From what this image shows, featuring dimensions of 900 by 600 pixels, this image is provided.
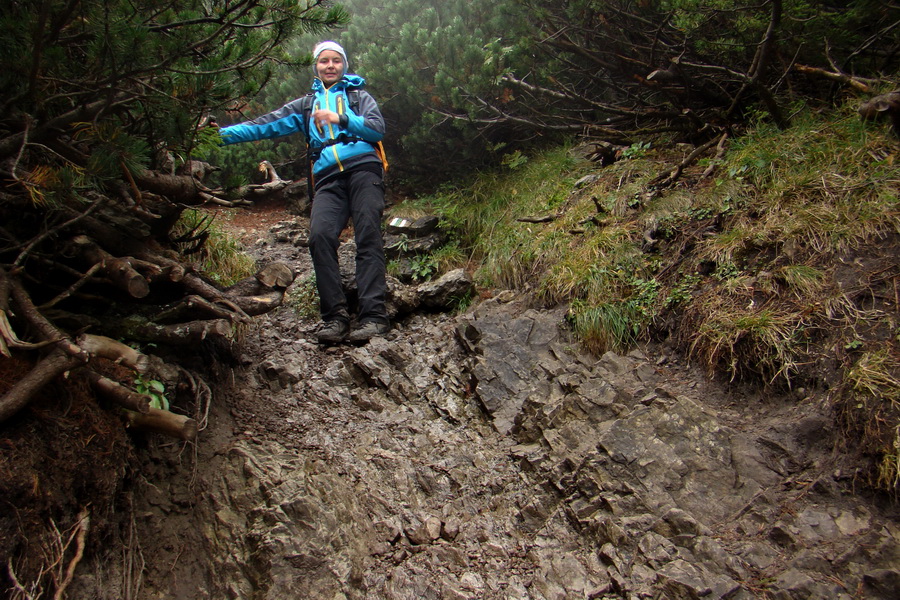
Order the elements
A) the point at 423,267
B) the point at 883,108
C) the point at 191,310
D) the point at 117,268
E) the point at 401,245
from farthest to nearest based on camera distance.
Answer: the point at 401,245
the point at 423,267
the point at 883,108
the point at 191,310
the point at 117,268

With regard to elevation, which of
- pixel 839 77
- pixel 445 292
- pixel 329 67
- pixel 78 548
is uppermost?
pixel 329 67

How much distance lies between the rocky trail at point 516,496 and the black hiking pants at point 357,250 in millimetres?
846

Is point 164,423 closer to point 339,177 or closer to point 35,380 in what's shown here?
point 35,380

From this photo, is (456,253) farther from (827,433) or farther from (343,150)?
(827,433)

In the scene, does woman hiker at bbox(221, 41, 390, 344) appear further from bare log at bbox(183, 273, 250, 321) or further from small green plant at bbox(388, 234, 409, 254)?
small green plant at bbox(388, 234, 409, 254)

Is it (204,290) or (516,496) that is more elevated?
(204,290)

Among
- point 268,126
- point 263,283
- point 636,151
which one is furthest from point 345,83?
point 636,151

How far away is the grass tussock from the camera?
273 cm

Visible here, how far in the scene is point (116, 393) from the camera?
2.38 m

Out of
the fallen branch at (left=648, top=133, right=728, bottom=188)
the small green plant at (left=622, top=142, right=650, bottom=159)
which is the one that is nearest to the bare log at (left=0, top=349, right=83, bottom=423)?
the fallen branch at (left=648, top=133, right=728, bottom=188)

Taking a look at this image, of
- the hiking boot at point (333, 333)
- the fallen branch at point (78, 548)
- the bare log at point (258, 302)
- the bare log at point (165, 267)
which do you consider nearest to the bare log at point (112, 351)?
the bare log at point (165, 267)

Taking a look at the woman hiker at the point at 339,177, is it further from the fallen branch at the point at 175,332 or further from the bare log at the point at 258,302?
the fallen branch at the point at 175,332

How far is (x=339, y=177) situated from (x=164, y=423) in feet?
8.78

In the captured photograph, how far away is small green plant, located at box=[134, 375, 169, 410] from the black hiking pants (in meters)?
1.66
